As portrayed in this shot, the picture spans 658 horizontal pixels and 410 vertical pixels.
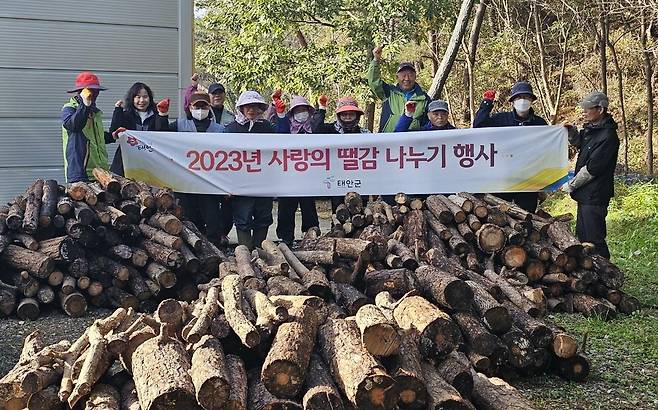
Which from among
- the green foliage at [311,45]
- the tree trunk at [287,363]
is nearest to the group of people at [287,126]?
the tree trunk at [287,363]

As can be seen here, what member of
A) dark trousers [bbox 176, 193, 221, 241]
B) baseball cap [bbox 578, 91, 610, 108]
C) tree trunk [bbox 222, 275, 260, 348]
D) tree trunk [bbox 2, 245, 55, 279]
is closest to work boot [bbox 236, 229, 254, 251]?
dark trousers [bbox 176, 193, 221, 241]

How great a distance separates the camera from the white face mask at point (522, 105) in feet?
30.0

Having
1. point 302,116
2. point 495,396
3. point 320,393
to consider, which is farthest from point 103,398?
point 302,116

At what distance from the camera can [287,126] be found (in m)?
9.68

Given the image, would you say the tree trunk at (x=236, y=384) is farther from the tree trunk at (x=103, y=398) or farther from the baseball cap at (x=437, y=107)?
the baseball cap at (x=437, y=107)

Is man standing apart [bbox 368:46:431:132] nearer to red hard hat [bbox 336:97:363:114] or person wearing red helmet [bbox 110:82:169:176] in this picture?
red hard hat [bbox 336:97:363:114]

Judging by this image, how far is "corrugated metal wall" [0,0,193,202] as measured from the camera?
11062mm

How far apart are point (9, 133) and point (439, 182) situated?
21.5 feet

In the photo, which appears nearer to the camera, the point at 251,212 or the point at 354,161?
the point at 354,161

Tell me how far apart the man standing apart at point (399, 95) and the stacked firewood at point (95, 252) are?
3.14 m

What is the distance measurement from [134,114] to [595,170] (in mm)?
5563

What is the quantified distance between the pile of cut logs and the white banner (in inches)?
72.9

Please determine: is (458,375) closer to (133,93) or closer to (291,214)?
(291,214)

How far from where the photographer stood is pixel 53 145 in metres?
11.4
